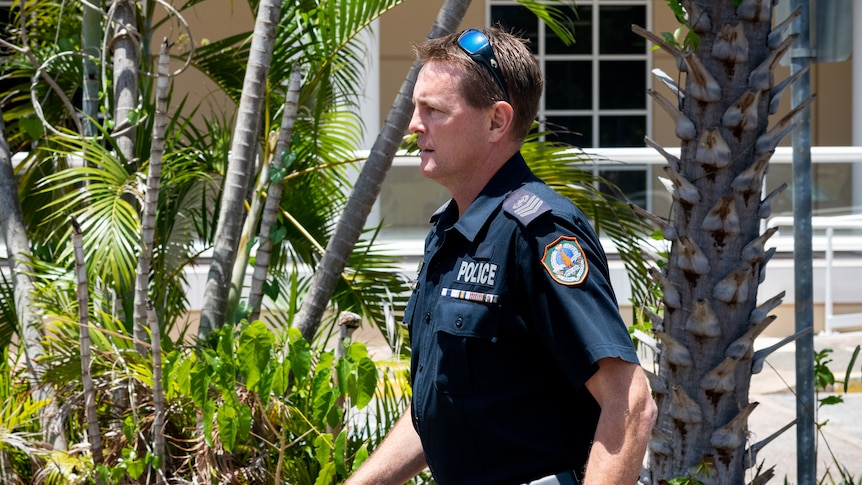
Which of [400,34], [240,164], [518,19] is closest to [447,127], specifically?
[240,164]

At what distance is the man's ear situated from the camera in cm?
177

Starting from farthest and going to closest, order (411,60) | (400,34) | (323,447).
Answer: (411,60)
(400,34)
(323,447)

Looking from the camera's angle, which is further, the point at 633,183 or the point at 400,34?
the point at 400,34

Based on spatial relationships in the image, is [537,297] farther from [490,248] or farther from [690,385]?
[690,385]

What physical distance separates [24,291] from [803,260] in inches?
116

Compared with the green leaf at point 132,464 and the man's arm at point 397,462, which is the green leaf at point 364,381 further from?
the man's arm at point 397,462

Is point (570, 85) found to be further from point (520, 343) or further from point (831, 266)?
point (520, 343)

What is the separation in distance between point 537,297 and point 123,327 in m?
2.55

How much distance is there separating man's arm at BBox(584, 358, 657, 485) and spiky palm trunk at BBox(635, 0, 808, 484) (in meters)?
1.64

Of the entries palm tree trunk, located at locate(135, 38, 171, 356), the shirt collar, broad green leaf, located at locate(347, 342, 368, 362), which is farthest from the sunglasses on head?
palm tree trunk, located at locate(135, 38, 171, 356)

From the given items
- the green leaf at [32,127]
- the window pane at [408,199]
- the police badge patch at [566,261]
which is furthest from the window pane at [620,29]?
the police badge patch at [566,261]

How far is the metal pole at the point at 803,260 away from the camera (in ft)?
11.4

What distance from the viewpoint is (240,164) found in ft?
12.9

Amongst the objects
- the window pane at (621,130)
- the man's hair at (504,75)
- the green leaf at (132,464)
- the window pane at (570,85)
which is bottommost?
the green leaf at (132,464)
